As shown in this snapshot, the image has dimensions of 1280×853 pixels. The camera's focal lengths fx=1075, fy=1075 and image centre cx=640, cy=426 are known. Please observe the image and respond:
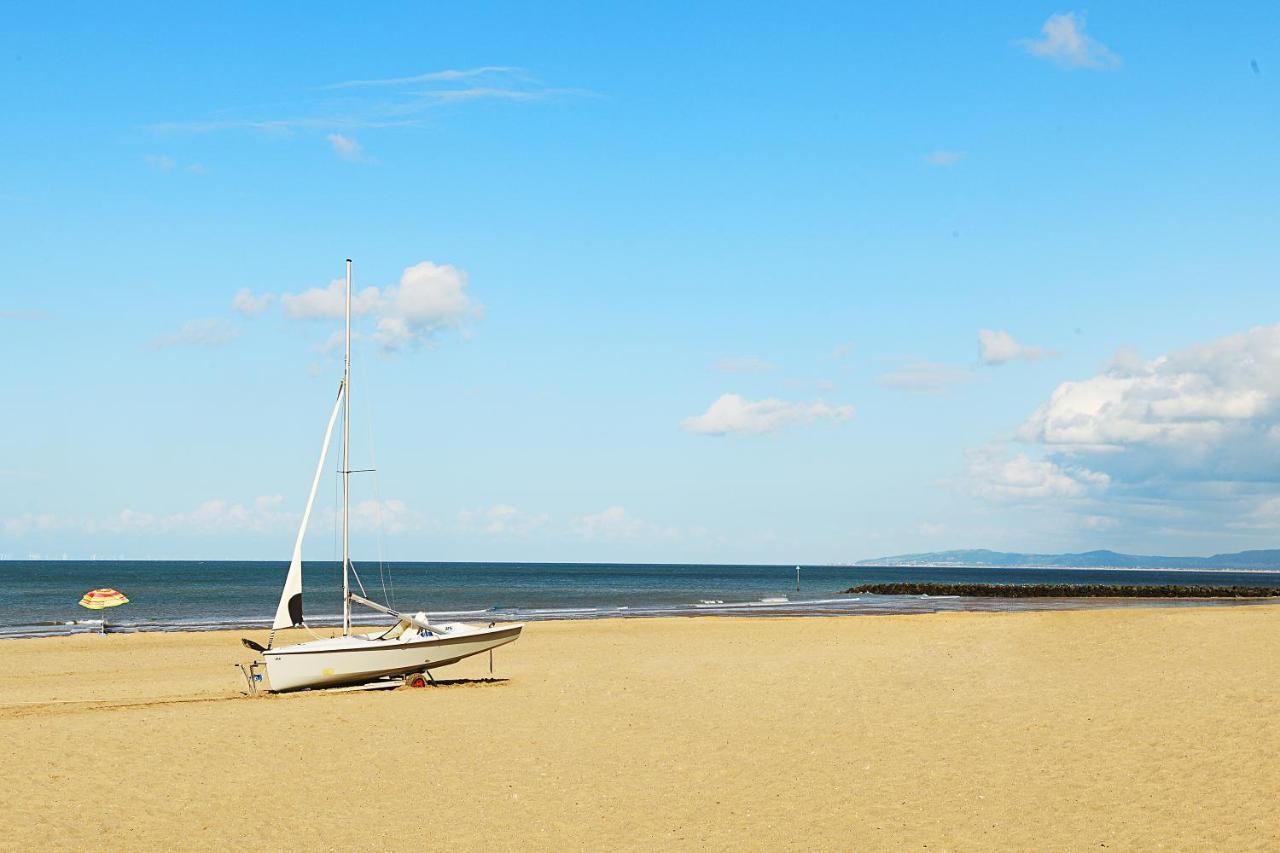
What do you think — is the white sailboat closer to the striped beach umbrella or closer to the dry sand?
the dry sand

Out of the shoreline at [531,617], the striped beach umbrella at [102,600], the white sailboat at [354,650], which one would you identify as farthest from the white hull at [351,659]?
the striped beach umbrella at [102,600]

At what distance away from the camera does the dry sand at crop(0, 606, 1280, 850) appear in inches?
516

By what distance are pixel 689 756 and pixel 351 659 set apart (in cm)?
1125

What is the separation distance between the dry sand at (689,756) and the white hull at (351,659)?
89 cm

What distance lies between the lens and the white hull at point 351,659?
2533 cm

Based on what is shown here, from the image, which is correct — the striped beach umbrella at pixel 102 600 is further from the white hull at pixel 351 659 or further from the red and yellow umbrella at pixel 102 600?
the white hull at pixel 351 659

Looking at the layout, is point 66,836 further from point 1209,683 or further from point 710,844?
point 1209,683

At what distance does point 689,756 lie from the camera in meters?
17.3

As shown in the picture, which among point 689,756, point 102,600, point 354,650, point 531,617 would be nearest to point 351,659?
point 354,650

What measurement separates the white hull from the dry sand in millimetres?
890

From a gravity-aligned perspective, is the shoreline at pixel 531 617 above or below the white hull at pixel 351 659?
below

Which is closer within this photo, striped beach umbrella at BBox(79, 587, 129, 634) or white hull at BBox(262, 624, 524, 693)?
white hull at BBox(262, 624, 524, 693)

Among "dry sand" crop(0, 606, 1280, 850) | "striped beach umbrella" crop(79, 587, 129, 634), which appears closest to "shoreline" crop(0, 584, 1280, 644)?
"striped beach umbrella" crop(79, 587, 129, 634)

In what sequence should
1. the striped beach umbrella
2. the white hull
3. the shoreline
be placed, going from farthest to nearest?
the striped beach umbrella → the shoreline → the white hull
